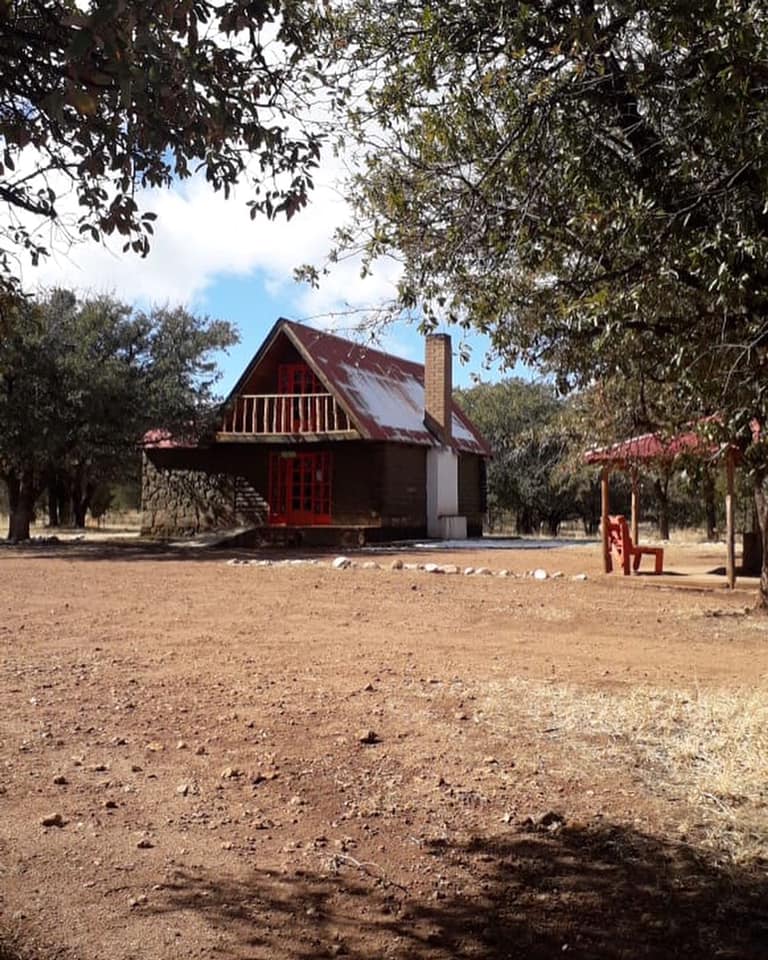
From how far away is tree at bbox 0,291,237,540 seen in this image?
2394 centimetres

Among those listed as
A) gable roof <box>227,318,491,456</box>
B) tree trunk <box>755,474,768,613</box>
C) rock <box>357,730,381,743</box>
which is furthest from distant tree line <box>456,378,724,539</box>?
rock <box>357,730,381,743</box>

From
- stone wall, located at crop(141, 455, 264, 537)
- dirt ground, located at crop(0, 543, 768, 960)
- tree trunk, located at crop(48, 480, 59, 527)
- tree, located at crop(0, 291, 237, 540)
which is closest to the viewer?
dirt ground, located at crop(0, 543, 768, 960)

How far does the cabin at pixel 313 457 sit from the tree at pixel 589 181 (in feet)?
61.8

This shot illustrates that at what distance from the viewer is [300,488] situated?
2758 cm

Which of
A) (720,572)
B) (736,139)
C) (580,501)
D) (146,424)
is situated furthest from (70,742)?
(580,501)

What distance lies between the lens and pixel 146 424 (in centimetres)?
2589

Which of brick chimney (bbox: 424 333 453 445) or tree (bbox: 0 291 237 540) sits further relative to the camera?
brick chimney (bbox: 424 333 453 445)


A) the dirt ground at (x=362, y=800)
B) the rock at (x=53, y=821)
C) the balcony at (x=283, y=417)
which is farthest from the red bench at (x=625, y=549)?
the rock at (x=53, y=821)

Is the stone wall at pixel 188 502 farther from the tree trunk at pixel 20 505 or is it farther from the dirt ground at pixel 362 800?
the dirt ground at pixel 362 800

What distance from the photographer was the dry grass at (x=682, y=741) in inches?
192

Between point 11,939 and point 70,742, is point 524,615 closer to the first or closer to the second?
point 70,742

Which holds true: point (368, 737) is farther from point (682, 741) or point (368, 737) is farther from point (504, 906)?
point (504, 906)

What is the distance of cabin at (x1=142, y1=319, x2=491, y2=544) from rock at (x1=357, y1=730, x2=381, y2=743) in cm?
1933

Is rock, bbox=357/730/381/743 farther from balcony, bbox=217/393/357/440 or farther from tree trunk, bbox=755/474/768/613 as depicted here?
balcony, bbox=217/393/357/440
